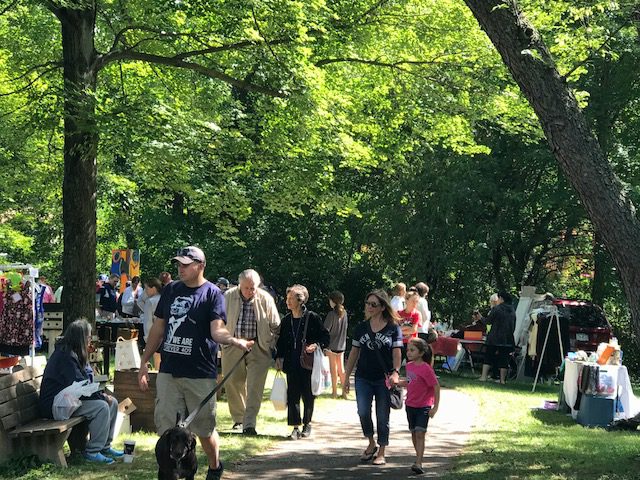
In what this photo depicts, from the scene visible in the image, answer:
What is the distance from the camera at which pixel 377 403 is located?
31.0 feet

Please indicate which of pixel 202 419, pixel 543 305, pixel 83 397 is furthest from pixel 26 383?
pixel 543 305

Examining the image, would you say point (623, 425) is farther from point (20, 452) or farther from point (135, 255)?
point (135, 255)

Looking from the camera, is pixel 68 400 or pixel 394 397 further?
pixel 394 397

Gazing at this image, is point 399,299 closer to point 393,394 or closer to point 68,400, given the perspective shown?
point 393,394

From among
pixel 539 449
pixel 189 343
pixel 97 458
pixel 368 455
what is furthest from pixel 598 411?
pixel 189 343

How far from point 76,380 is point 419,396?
3.36 meters

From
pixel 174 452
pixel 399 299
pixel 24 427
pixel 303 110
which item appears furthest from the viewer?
pixel 399 299

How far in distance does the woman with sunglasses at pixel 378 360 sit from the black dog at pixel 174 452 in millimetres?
3010

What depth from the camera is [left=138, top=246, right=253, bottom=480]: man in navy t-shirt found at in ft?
24.3

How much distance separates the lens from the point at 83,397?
922cm

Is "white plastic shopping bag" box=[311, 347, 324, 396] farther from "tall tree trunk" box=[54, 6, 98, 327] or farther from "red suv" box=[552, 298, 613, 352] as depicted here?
"red suv" box=[552, 298, 613, 352]

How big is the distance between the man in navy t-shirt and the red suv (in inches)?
543

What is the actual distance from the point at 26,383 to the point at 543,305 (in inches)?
544

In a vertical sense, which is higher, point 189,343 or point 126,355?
point 189,343
